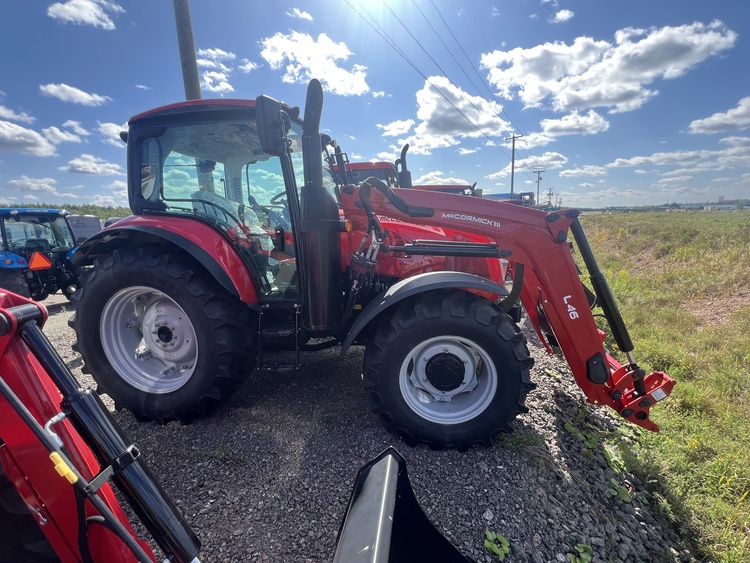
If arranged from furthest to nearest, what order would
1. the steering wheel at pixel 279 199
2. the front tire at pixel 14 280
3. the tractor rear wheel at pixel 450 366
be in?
the front tire at pixel 14 280 → the steering wheel at pixel 279 199 → the tractor rear wheel at pixel 450 366

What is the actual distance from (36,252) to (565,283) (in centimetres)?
914

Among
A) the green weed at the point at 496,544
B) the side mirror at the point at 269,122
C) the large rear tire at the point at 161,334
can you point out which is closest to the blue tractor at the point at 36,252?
the large rear tire at the point at 161,334

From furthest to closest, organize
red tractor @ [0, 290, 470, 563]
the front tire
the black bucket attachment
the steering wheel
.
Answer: the front tire
the steering wheel
the black bucket attachment
red tractor @ [0, 290, 470, 563]

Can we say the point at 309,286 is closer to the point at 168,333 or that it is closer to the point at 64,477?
the point at 168,333

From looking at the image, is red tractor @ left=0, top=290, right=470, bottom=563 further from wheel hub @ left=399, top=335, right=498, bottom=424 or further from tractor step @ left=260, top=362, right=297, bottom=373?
tractor step @ left=260, top=362, right=297, bottom=373

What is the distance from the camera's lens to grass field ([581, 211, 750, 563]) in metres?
2.27

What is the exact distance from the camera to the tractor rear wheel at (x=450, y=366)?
2.38m

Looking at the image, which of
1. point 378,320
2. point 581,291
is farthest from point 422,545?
point 581,291

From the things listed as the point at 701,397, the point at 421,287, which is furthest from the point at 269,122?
the point at 701,397

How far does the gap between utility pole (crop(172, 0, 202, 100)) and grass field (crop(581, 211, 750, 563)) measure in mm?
6886

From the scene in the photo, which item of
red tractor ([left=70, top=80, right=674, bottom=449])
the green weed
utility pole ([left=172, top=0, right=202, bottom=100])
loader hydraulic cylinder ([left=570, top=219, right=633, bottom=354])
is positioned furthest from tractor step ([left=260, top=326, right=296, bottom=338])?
utility pole ([left=172, top=0, right=202, bottom=100])

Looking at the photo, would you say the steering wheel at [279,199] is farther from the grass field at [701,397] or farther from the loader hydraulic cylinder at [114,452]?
the grass field at [701,397]

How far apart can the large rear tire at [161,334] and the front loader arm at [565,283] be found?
144cm

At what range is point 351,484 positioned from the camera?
222 cm
